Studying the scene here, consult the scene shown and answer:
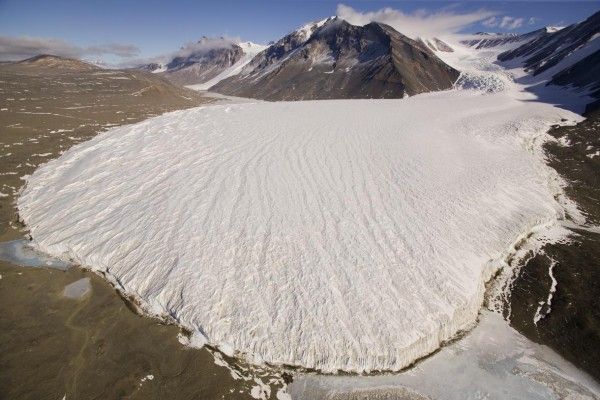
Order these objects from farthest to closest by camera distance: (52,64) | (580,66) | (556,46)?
(52,64) < (556,46) < (580,66)

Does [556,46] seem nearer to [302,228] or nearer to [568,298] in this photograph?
[568,298]

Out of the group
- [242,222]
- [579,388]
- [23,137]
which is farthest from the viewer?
[23,137]

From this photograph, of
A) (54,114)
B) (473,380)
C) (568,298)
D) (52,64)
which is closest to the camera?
(473,380)

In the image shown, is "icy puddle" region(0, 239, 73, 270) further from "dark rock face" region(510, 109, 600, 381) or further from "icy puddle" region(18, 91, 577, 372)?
"dark rock face" region(510, 109, 600, 381)

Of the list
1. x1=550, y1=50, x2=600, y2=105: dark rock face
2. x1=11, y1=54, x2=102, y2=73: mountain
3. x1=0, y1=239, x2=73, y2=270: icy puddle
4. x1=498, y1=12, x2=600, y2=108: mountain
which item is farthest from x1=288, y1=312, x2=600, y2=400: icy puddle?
x1=11, y1=54, x2=102, y2=73: mountain

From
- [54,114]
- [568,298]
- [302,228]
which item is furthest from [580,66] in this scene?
[54,114]

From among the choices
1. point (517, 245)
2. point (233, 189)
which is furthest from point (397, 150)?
point (233, 189)

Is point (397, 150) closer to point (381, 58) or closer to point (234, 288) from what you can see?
point (234, 288)
